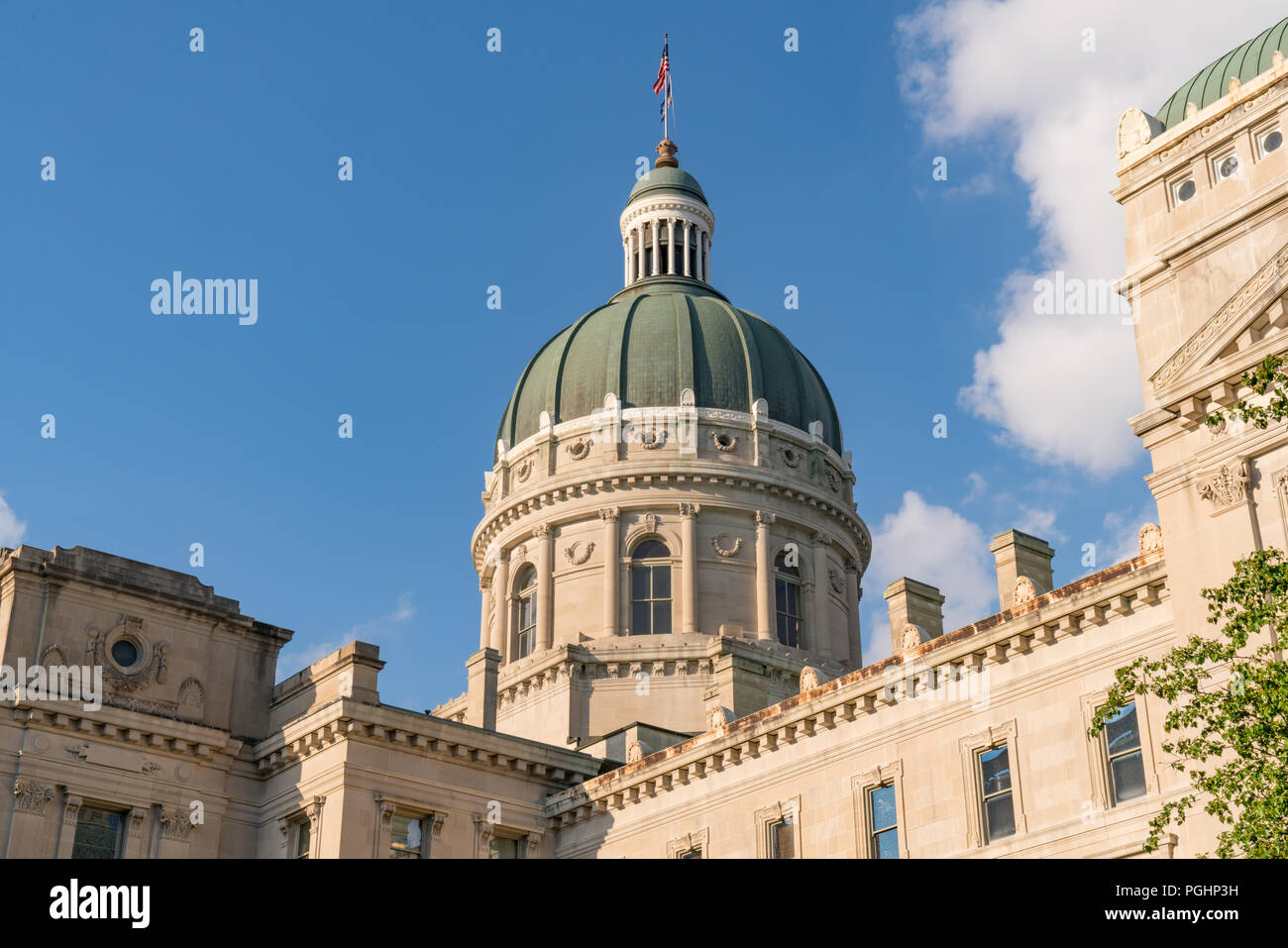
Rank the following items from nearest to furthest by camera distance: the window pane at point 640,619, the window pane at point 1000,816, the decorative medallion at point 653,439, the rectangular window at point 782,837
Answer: the window pane at point 1000,816
the rectangular window at point 782,837
the window pane at point 640,619
the decorative medallion at point 653,439

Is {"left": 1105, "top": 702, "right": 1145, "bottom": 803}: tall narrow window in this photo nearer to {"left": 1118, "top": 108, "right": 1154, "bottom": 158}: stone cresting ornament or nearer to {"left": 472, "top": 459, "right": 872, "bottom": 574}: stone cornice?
{"left": 1118, "top": 108, "right": 1154, "bottom": 158}: stone cresting ornament

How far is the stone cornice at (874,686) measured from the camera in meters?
32.3

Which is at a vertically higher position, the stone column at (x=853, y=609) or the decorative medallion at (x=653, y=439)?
the decorative medallion at (x=653, y=439)

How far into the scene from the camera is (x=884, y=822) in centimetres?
3650

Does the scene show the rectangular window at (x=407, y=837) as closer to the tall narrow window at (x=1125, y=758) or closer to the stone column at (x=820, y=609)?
the tall narrow window at (x=1125, y=758)

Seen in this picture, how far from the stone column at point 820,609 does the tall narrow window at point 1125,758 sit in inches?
1149

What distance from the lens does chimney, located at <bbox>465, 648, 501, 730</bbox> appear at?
4862 cm

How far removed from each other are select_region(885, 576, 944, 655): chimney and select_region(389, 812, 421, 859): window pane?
12.9m

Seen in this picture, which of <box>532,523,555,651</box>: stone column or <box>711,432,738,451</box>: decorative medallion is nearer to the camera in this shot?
<box>532,523,555,651</box>: stone column

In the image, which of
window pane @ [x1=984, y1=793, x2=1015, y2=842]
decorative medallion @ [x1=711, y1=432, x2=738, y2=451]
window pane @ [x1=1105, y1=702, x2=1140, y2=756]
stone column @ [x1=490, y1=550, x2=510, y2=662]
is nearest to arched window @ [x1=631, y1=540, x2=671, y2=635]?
decorative medallion @ [x1=711, y1=432, x2=738, y2=451]

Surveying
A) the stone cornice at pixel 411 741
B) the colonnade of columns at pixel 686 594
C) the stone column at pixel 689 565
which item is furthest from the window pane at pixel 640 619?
the stone cornice at pixel 411 741

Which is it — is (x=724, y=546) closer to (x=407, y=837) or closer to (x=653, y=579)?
(x=653, y=579)
